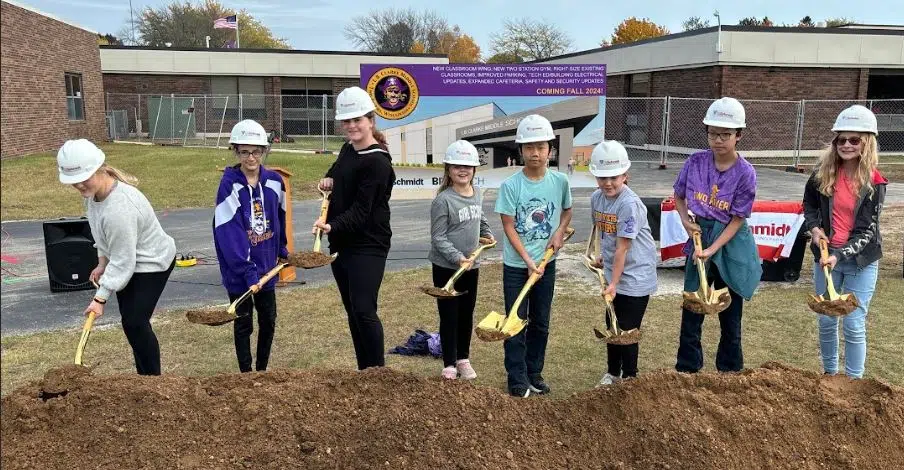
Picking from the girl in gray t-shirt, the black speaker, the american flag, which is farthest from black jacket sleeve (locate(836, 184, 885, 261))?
the american flag

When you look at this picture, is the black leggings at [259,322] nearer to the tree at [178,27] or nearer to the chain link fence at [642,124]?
the chain link fence at [642,124]

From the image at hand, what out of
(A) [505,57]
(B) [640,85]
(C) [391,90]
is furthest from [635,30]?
(C) [391,90]

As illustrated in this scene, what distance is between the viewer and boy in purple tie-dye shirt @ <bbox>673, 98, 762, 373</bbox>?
12.8 feet

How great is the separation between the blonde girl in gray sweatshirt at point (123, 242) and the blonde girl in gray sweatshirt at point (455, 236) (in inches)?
63.3

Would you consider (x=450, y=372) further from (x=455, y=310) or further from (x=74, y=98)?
(x=74, y=98)

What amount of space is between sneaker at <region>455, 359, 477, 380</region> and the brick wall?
16414 mm

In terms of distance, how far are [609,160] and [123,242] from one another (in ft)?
8.92

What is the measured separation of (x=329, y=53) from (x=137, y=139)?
9.69 meters

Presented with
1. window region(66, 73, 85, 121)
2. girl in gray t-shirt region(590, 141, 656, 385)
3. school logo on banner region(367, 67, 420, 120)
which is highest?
window region(66, 73, 85, 121)

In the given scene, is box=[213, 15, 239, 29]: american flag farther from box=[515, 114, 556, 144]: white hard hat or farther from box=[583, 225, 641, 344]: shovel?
box=[583, 225, 641, 344]: shovel

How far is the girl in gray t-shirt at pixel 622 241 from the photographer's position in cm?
392

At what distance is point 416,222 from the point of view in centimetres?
1126

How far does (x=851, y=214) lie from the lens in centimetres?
Answer: 393

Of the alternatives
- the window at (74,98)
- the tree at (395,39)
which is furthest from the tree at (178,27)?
the window at (74,98)
